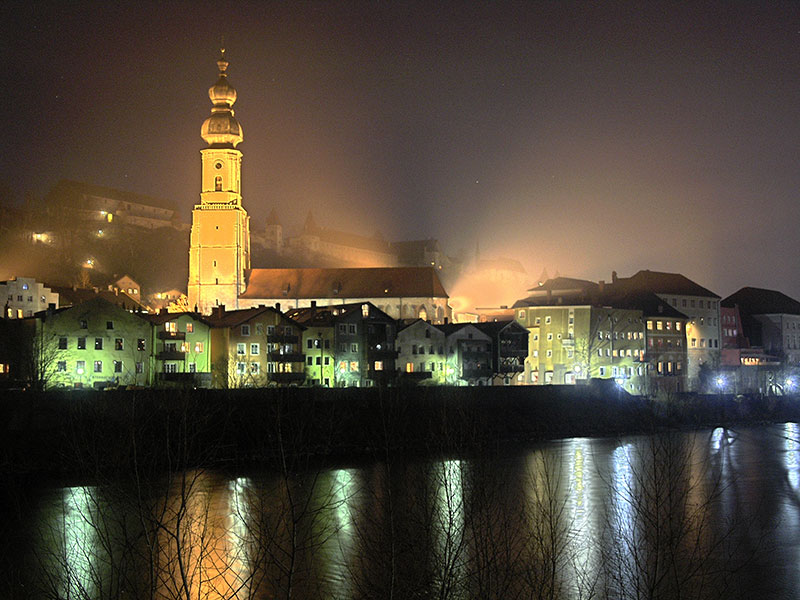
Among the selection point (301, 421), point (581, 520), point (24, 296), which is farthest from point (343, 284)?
point (581, 520)

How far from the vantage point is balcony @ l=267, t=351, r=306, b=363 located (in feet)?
199

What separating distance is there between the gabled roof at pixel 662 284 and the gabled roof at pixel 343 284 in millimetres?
18017

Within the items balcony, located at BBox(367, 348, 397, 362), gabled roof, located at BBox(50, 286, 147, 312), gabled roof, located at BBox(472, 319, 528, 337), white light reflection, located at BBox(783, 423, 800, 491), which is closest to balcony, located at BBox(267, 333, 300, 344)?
balcony, located at BBox(367, 348, 397, 362)

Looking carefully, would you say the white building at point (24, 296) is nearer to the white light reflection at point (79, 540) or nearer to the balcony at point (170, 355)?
the balcony at point (170, 355)

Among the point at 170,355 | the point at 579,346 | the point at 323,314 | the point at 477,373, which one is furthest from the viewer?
the point at 579,346

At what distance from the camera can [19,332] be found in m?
55.2

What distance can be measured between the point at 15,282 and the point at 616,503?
2432 inches

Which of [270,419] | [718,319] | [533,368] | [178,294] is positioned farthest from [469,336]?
[178,294]

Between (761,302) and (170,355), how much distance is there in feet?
242

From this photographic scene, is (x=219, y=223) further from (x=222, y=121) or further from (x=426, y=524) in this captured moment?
(x=426, y=524)

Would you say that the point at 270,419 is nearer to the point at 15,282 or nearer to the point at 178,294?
the point at 15,282

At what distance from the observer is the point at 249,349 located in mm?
60438

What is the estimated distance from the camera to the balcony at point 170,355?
57969 millimetres

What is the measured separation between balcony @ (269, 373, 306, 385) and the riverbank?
8.16m
